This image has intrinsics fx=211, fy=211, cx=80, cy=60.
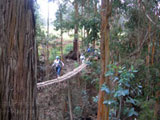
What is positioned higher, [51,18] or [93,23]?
[51,18]

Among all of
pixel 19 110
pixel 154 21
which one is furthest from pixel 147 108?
pixel 19 110

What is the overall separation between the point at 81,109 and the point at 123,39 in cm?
550

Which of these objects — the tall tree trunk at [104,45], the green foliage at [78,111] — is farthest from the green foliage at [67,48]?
the tall tree trunk at [104,45]

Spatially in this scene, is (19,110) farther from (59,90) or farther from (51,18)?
(51,18)

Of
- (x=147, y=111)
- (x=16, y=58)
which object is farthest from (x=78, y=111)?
(x=16, y=58)

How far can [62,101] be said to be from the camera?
9062 mm

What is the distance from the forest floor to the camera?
23.6ft

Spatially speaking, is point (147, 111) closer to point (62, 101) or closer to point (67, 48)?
point (62, 101)

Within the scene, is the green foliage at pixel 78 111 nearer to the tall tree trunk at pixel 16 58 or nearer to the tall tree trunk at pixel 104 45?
the tall tree trunk at pixel 104 45

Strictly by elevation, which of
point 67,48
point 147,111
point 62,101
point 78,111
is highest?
point 67,48

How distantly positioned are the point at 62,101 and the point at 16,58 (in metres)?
7.64

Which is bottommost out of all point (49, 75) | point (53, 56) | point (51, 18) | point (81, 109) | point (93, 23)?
point (81, 109)

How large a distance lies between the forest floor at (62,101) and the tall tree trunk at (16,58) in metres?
3.75

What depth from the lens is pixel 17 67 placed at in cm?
164
